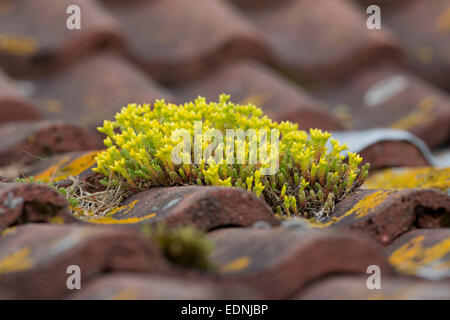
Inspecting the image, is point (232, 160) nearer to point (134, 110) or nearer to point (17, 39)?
point (134, 110)

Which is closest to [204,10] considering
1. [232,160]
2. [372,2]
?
[372,2]

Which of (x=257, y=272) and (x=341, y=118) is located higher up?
(x=341, y=118)

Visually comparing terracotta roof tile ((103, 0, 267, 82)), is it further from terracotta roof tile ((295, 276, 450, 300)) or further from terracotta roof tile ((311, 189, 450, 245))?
terracotta roof tile ((295, 276, 450, 300))

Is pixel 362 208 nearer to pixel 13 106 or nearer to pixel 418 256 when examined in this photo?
pixel 418 256

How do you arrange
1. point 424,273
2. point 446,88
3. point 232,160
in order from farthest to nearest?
point 446,88 < point 232,160 < point 424,273

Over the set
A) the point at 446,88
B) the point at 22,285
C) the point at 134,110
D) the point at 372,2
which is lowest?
the point at 22,285

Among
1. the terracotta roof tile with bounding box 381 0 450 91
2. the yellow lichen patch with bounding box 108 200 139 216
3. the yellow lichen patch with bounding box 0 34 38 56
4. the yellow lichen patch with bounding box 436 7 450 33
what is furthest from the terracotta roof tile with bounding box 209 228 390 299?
the yellow lichen patch with bounding box 436 7 450 33

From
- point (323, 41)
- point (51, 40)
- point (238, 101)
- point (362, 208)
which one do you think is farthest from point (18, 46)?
point (362, 208)

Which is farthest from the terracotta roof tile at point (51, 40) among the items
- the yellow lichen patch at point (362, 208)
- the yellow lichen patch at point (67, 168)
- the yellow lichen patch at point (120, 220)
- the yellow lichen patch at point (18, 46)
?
the yellow lichen patch at point (362, 208)
